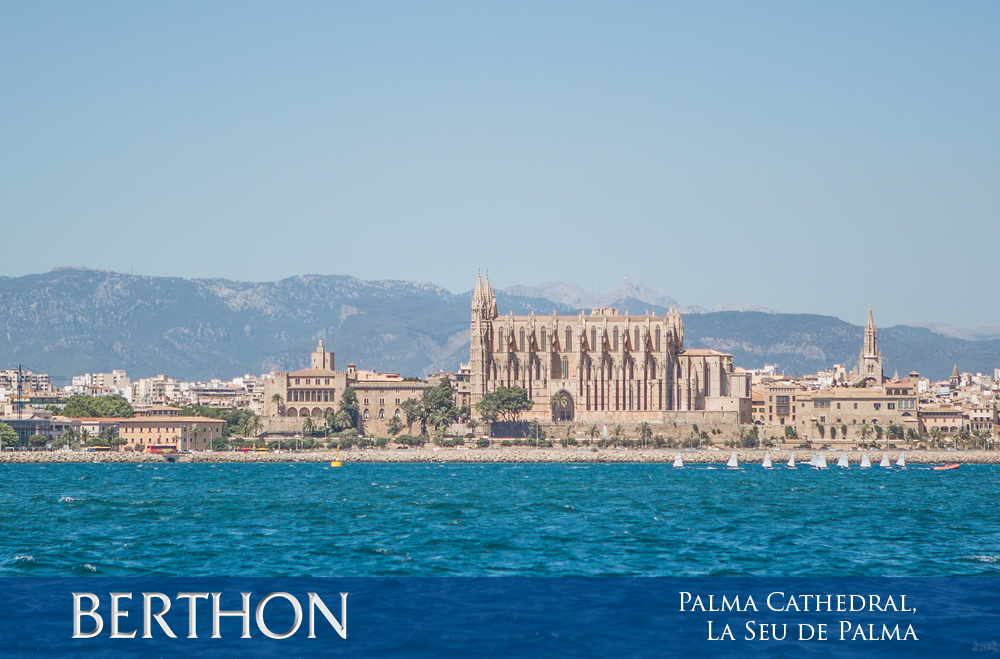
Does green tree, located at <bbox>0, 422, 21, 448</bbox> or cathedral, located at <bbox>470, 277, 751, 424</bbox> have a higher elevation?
cathedral, located at <bbox>470, 277, 751, 424</bbox>

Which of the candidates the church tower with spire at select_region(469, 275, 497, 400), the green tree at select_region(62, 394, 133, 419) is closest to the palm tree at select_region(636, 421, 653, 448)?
the church tower with spire at select_region(469, 275, 497, 400)

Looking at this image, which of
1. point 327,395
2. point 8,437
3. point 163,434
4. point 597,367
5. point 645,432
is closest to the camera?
point 8,437

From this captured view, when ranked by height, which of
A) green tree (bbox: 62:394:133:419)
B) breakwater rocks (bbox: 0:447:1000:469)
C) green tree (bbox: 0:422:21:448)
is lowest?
breakwater rocks (bbox: 0:447:1000:469)

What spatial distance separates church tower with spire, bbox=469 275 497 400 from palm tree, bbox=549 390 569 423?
8.88 meters

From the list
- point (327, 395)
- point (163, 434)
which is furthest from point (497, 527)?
point (327, 395)

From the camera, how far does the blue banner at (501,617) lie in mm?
34281

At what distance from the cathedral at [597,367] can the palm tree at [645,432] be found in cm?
674

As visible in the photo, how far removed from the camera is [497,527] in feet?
203

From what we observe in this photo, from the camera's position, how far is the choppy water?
48250 millimetres

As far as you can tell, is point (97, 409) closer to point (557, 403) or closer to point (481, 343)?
point (481, 343)

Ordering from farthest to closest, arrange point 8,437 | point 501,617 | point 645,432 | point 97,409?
point 97,409, point 645,432, point 8,437, point 501,617

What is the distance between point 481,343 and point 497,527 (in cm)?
12348

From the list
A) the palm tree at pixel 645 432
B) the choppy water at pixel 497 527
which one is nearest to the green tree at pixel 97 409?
the palm tree at pixel 645 432

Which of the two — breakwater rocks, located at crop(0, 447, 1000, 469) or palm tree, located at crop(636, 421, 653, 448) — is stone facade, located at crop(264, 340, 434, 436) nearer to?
breakwater rocks, located at crop(0, 447, 1000, 469)
